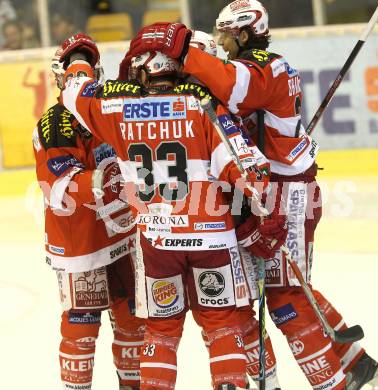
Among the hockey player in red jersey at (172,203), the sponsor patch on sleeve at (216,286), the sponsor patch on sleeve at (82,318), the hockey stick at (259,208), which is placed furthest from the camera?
the sponsor patch on sleeve at (82,318)

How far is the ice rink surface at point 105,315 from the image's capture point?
192 inches

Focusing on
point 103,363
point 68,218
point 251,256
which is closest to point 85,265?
point 68,218

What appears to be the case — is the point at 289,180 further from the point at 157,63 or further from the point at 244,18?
the point at 157,63

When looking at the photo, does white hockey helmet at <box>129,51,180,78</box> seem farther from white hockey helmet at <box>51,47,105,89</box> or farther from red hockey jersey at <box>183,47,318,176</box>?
white hockey helmet at <box>51,47,105,89</box>

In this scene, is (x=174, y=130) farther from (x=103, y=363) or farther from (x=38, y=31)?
(x=38, y=31)

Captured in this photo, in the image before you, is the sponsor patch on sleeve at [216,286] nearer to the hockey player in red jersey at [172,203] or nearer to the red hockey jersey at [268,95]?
the hockey player in red jersey at [172,203]

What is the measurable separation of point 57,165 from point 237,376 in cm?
98

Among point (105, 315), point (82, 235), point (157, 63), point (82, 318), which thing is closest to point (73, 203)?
point (82, 235)

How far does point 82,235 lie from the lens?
4.13 meters

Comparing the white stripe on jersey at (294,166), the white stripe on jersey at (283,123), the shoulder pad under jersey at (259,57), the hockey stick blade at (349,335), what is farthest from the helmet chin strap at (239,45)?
the hockey stick blade at (349,335)

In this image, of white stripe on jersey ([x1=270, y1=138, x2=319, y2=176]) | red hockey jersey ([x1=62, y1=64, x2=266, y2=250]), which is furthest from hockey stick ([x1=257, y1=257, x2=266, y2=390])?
white stripe on jersey ([x1=270, y1=138, x2=319, y2=176])

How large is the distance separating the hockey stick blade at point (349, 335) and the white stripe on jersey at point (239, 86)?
3.31ft

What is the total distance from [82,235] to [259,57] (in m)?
0.93

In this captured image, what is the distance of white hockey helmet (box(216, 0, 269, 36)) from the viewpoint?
4.04m
